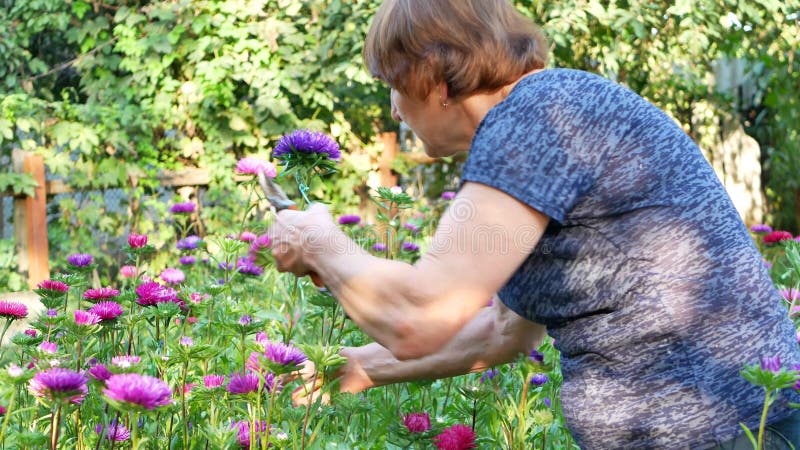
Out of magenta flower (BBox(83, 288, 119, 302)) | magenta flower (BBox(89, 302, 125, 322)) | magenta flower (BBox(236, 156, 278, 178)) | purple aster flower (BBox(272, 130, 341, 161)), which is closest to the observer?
purple aster flower (BBox(272, 130, 341, 161))

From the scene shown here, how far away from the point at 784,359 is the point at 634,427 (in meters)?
0.27

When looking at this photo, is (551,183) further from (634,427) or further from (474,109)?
(634,427)

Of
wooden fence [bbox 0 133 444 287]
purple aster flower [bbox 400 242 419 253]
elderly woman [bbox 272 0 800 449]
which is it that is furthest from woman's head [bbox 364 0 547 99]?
wooden fence [bbox 0 133 444 287]

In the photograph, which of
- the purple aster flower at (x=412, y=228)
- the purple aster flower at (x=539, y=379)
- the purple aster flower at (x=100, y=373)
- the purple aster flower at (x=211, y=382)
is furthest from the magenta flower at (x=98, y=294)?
the purple aster flower at (x=412, y=228)

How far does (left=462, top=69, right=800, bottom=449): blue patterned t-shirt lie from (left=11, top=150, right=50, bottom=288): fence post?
5.07m

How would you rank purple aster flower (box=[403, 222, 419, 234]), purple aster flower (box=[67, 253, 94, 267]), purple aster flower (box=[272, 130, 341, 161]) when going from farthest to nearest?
purple aster flower (box=[403, 222, 419, 234]) → purple aster flower (box=[67, 253, 94, 267]) → purple aster flower (box=[272, 130, 341, 161])

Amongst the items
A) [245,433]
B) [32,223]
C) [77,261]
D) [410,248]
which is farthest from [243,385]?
[32,223]

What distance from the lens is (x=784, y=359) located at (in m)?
1.46

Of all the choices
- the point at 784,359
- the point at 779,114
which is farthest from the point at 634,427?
the point at 779,114

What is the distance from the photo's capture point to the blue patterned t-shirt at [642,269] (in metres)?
1.37

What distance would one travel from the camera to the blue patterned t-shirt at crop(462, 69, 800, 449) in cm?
137

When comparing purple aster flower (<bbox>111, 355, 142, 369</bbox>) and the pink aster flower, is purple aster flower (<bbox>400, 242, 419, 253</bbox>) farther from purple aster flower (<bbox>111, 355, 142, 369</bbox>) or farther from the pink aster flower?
purple aster flower (<bbox>111, 355, 142, 369</bbox>)

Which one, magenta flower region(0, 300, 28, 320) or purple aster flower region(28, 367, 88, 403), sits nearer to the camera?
purple aster flower region(28, 367, 88, 403)

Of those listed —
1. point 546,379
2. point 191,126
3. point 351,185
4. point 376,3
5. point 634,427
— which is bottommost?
point 351,185
